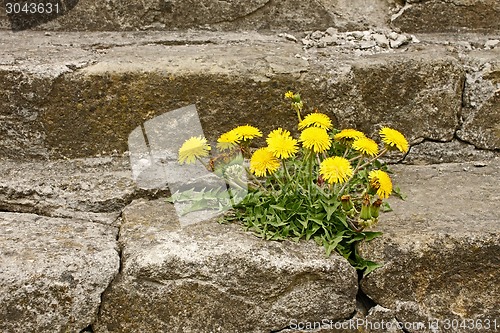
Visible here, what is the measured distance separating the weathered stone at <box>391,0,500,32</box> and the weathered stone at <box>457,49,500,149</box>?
0.16 m

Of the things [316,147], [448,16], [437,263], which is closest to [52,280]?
[316,147]

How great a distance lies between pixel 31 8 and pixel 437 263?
151 cm

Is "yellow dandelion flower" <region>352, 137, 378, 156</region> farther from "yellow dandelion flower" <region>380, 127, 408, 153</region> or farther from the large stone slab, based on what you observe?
the large stone slab

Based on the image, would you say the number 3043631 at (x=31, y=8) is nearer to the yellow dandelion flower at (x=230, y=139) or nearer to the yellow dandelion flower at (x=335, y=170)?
the yellow dandelion flower at (x=230, y=139)

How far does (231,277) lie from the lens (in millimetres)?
1622

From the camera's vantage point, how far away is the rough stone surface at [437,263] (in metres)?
1.67

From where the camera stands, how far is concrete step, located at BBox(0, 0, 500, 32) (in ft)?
7.05

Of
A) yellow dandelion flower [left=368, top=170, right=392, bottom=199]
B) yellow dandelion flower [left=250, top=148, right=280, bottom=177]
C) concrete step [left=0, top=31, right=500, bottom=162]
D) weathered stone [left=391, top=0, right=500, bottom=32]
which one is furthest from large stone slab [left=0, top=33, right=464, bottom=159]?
yellow dandelion flower [left=368, top=170, right=392, bottom=199]

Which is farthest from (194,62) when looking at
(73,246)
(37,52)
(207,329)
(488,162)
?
(488,162)

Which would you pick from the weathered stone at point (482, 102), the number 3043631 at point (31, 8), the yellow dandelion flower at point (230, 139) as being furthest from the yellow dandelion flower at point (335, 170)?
the number 3043631 at point (31, 8)

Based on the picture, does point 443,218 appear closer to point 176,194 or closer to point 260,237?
point 260,237

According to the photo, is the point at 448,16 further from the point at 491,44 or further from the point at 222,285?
the point at 222,285

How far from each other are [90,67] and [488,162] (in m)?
1.31

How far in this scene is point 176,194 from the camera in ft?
6.29
